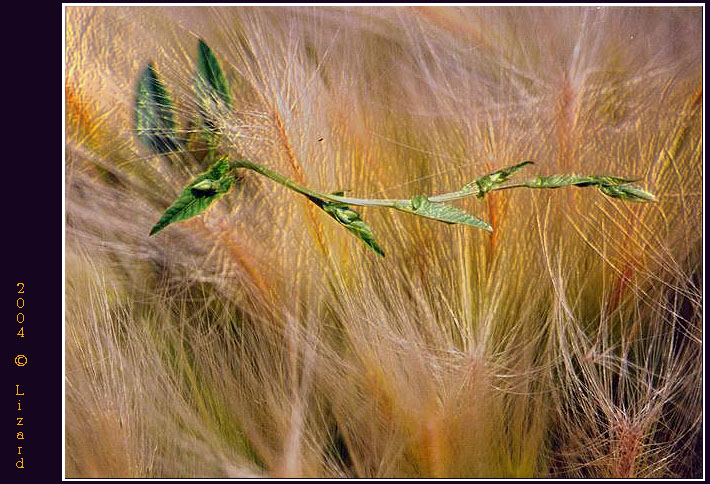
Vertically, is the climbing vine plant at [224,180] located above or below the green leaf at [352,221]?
above

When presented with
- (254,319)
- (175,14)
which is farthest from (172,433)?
(175,14)

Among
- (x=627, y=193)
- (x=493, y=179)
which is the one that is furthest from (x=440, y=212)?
(x=627, y=193)

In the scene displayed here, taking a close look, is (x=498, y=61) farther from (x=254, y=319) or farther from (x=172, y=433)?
(x=172, y=433)

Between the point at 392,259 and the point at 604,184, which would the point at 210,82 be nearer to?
the point at 392,259

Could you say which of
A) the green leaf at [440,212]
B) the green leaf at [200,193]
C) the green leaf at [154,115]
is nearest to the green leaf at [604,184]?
the green leaf at [440,212]

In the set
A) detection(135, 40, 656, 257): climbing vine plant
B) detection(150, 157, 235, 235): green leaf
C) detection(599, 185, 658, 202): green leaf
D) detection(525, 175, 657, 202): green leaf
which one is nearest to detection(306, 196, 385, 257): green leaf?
detection(135, 40, 656, 257): climbing vine plant

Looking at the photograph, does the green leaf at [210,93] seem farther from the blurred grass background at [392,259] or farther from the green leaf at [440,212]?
the green leaf at [440,212]
